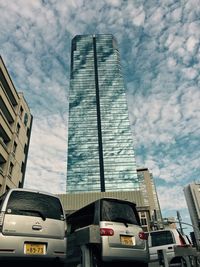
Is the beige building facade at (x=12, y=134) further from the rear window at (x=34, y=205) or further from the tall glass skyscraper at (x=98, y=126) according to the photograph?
the tall glass skyscraper at (x=98, y=126)

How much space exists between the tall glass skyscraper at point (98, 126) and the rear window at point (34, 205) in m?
117

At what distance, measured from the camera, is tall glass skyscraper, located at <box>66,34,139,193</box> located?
124062mm

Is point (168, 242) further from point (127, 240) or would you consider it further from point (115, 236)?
point (115, 236)

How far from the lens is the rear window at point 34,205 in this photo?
4781mm

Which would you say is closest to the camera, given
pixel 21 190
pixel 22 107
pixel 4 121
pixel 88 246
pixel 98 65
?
pixel 88 246

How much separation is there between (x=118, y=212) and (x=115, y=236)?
2.07 ft

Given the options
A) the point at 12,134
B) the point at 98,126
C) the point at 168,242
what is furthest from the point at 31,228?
the point at 98,126

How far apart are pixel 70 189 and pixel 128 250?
121085mm

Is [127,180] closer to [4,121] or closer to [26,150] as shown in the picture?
[26,150]

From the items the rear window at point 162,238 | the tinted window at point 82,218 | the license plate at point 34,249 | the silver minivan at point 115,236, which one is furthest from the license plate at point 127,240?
the rear window at point 162,238

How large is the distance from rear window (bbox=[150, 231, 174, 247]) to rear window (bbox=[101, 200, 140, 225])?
3023 mm

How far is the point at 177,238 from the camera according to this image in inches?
311

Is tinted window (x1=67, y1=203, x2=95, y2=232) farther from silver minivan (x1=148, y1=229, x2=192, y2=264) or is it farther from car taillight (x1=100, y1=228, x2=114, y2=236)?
silver minivan (x1=148, y1=229, x2=192, y2=264)

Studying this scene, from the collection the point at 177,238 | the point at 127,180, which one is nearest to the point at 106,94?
the point at 127,180
